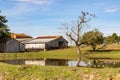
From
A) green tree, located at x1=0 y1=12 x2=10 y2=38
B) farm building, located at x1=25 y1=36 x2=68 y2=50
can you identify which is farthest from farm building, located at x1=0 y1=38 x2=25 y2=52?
farm building, located at x1=25 y1=36 x2=68 y2=50

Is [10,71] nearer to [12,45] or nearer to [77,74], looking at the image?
[77,74]

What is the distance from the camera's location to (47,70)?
21.1m

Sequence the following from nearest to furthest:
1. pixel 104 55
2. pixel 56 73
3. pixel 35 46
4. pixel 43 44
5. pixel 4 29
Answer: pixel 56 73 → pixel 104 55 → pixel 4 29 → pixel 43 44 → pixel 35 46

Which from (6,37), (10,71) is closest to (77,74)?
(10,71)

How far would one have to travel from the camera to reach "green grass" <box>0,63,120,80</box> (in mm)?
18870

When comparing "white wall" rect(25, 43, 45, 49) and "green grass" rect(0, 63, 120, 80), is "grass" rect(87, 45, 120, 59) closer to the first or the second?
"white wall" rect(25, 43, 45, 49)

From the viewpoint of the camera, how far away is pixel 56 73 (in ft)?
67.0

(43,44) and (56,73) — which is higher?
(43,44)

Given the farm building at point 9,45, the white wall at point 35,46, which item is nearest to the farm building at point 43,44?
the white wall at point 35,46

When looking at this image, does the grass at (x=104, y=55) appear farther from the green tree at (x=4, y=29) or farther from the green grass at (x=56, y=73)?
the green grass at (x=56, y=73)

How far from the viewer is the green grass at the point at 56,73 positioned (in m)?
18.9

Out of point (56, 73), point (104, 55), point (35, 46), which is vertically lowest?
point (56, 73)

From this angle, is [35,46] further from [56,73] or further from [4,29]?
[56,73]

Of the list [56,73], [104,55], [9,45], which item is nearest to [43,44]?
[9,45]
